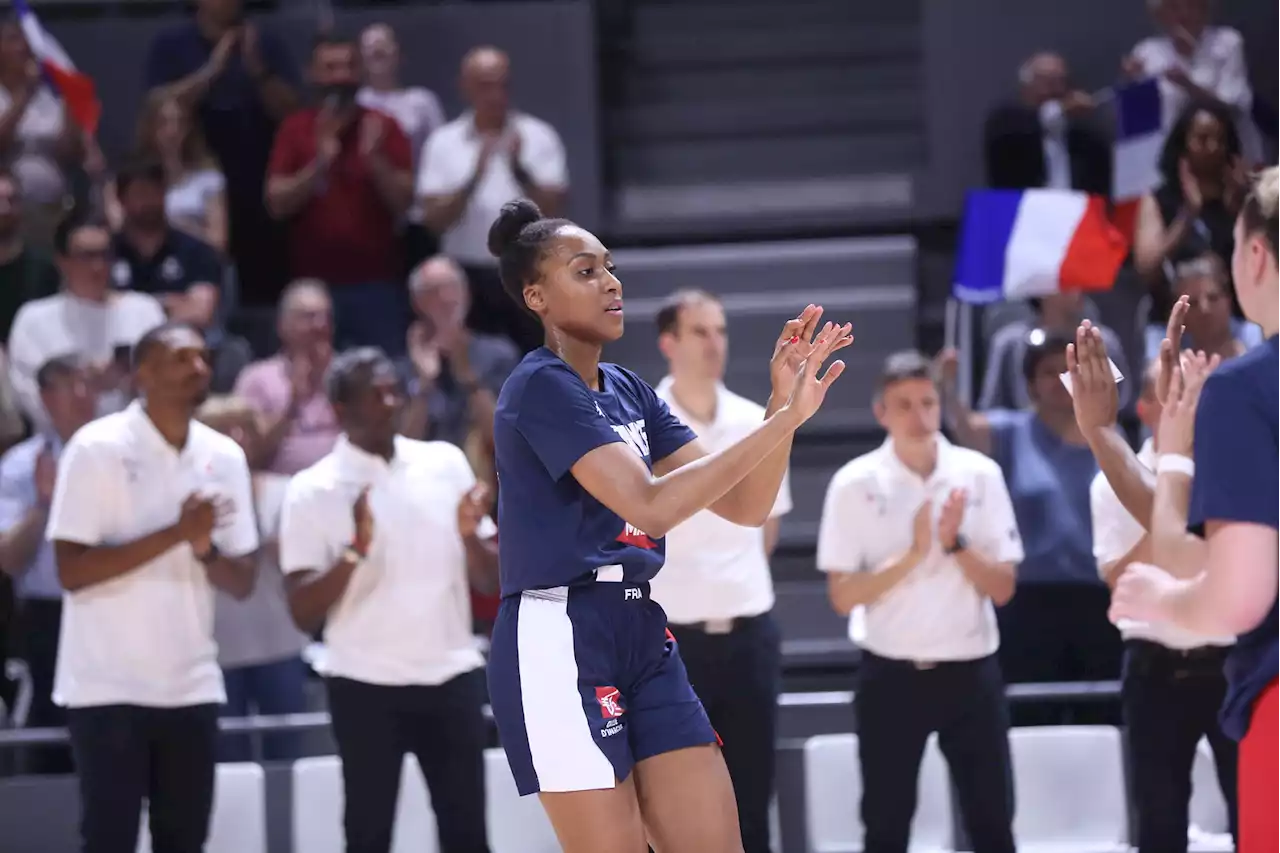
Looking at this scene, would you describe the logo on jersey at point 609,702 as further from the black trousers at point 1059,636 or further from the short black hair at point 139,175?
the short black hair at point 139,175

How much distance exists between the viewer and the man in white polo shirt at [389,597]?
5.64 meters

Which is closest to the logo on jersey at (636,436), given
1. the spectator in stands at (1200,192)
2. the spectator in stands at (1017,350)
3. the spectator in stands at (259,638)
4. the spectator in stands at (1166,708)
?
the spectator in stands at (1166,708)

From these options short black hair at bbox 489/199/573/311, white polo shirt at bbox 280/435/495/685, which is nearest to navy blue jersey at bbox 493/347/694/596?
short black hair at bbox 489/199/573/311

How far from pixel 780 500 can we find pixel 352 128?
3.47 meters

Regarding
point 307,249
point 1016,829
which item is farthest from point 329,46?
point 1016,829

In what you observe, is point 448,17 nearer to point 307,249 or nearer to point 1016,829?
point 307,249

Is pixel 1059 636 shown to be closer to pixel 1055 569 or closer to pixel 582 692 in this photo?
pixel 1055 569

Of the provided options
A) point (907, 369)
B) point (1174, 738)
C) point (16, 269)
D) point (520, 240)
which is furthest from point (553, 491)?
point (16, 269)

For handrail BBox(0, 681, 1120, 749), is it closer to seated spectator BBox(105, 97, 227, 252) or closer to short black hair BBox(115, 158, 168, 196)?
short black hair BBox(115, 158, 168, 196)

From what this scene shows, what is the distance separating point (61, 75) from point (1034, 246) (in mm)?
4807

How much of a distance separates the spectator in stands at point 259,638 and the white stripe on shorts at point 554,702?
10.5ft

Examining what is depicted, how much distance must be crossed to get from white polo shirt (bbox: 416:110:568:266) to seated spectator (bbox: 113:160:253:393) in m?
1.15

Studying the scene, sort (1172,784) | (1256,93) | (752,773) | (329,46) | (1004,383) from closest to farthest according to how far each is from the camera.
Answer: (1172,784) → (752,773) → (1004,383) → (329,46) → (1256,93)

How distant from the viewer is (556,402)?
3.55 metres
